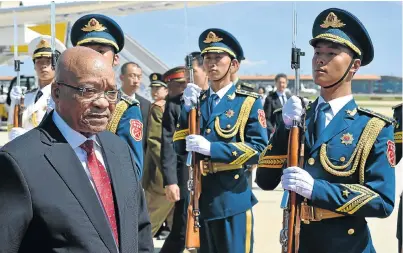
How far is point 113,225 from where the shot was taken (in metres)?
2.34

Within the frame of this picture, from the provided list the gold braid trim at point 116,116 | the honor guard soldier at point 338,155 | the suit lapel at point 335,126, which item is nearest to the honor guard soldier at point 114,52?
the gold braid trim at point 116,116

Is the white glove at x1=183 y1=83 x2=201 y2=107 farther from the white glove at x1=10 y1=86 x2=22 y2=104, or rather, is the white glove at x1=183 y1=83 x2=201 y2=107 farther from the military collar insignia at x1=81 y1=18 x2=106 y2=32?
the white glove at x1=10 y1=86 x2=22 y2=104

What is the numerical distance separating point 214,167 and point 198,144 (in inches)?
8.6

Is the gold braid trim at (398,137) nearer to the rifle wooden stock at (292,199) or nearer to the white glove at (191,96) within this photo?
the white glove at (191,96)

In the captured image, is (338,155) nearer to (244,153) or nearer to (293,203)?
(293,203)

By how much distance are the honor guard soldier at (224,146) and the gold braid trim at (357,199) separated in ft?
4.86

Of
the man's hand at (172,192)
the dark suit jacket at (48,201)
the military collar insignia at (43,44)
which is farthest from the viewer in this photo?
the man's hand at (172,192)

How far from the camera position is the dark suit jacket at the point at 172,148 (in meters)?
6.23

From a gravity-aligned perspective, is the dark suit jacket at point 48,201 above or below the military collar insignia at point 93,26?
below

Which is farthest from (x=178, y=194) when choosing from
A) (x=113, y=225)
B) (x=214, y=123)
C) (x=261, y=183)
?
(x=113, y=225)

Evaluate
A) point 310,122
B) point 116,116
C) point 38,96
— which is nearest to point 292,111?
point 310,122

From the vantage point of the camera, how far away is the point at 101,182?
2346 millimetres

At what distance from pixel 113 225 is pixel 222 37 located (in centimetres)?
285

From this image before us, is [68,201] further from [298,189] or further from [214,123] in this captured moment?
[214,123]
